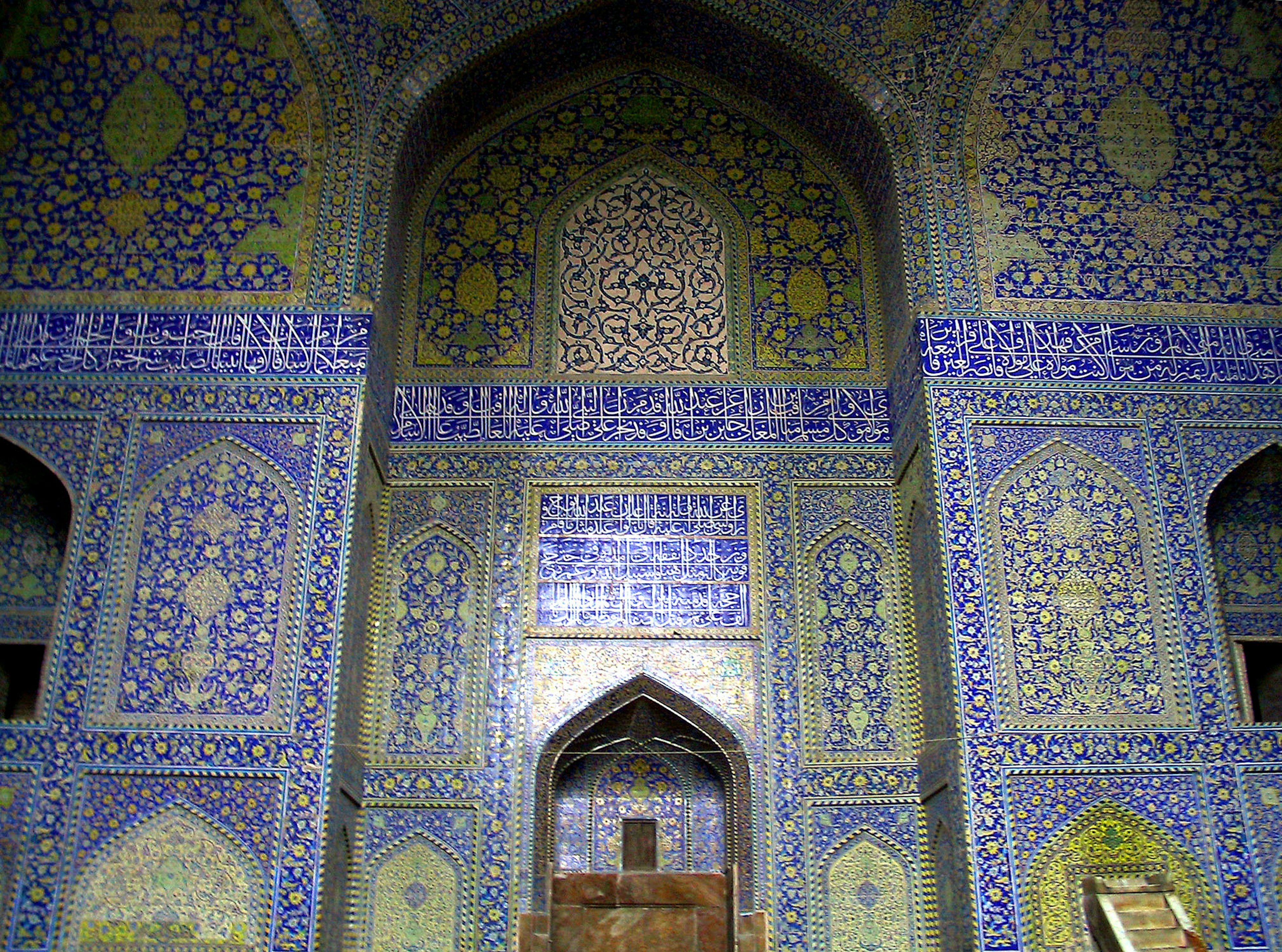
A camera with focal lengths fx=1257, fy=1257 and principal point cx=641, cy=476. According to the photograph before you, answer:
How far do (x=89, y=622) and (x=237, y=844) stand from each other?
115 cm

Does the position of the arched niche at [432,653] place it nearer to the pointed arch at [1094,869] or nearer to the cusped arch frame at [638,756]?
the cusped arch frame at [638,756]

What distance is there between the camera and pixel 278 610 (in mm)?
5398

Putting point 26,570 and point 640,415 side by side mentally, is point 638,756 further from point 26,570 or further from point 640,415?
point 26,570

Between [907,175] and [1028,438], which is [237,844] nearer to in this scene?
[1028,438]

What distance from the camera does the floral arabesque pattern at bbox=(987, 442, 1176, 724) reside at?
17.4ft

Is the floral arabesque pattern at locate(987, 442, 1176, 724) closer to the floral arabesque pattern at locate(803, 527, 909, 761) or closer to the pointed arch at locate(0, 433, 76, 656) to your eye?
the floral arabesque pattern at locate(803, 527, 909, 761)

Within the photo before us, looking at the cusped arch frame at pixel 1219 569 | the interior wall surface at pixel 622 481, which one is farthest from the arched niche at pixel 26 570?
the cusped arch frame at pixel 1219 569

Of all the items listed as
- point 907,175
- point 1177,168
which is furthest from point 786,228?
point 1177,168

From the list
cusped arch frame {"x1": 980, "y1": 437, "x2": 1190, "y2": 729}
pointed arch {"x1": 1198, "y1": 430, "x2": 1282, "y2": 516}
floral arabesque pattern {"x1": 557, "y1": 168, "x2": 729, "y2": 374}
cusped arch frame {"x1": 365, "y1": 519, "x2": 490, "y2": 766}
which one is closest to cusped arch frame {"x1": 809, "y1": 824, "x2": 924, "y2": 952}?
cusped arch frame {"x1": 980, "y1": 437, "x2": 1190, "y2": 729}

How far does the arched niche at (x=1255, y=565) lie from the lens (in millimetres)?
5824

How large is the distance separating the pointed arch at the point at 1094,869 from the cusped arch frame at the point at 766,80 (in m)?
2.44

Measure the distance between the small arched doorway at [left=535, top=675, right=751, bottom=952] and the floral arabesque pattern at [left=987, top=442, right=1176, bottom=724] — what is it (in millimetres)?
1443

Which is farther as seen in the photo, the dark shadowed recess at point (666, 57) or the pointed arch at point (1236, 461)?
the dark shadowed recess at point (666, 57)

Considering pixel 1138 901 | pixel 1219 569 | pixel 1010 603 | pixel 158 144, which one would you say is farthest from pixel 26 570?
pixel 1219 569
